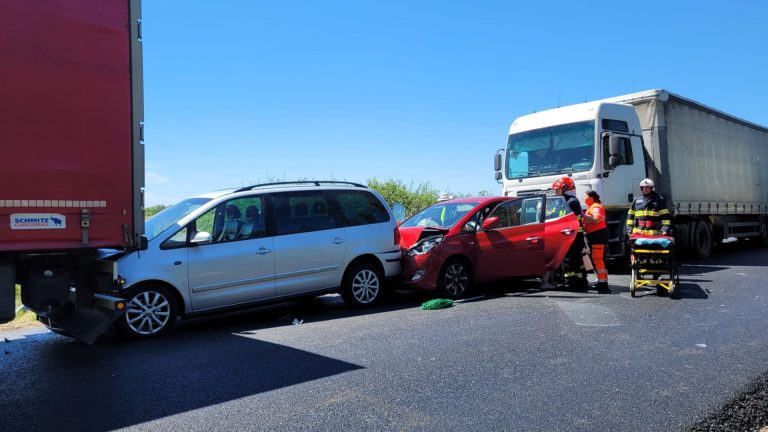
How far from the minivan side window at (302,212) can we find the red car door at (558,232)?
3714 millimetres

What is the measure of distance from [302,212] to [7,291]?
157 inches

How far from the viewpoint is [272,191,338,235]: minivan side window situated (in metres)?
7.84

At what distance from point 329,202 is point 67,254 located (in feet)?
12.8

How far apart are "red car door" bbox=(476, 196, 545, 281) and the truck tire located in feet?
21.5

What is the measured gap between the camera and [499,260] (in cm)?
922

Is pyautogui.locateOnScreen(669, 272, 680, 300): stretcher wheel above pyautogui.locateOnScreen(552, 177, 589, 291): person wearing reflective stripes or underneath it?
underneath

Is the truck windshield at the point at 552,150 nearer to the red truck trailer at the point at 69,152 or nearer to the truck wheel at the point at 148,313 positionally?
the truck wheel at the point at 148,313

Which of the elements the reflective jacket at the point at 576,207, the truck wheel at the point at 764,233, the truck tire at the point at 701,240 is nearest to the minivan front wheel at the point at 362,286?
the reflective jacket at the point at 576,207

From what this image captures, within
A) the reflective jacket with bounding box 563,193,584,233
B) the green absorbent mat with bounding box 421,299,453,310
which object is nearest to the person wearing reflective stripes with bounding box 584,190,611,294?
the reflective jacket with bounding box 563,193,584,233

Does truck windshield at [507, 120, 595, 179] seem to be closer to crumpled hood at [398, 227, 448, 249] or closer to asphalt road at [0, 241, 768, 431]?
crumpled hood at [398, 227, 448, 249]

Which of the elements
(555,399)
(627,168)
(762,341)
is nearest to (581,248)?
(627,168)

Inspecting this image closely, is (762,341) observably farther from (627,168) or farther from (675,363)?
(627,168)

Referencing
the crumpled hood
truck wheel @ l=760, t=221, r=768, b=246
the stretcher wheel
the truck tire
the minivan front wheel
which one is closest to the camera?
the minivan front wheel

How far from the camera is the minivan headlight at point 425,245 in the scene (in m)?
8.77
